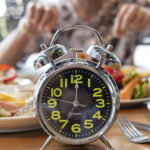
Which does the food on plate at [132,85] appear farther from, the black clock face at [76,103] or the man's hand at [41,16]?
the man's hand at [41,16]

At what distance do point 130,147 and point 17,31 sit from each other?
234cm

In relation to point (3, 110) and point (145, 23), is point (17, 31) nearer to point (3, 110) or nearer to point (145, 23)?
point (145, 23)

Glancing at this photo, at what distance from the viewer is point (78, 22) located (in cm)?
311

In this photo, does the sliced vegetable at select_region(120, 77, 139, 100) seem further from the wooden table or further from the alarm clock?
the alarm clock

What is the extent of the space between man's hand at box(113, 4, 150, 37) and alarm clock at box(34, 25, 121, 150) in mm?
1538

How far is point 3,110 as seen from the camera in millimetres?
942

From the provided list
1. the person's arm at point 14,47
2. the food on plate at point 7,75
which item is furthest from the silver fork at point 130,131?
the person's arm at point 14,47

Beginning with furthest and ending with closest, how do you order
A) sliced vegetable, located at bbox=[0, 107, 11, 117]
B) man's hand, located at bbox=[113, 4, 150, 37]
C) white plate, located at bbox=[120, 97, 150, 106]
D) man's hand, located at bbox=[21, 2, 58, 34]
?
man's hand, located at bbox=[21, 2, 58, 34], man's hand, located at bbox=[113, 4, 150, 37], white plate, located at bbox=[120, 97, 150, 106], sliced vegetable, located at bbox=[0, 107, 11, 117]

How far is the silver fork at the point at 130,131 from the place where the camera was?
2.66 ft

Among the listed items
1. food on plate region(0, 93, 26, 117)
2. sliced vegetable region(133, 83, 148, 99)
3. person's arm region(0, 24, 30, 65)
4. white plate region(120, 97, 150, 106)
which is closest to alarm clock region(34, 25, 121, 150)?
food on plate region(0, 93, 26, 117)

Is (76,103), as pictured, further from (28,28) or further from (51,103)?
(28,28)

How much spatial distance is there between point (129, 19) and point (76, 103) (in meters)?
1.70

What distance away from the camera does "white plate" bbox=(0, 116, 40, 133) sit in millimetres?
823

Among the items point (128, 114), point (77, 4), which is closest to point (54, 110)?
point (128, 114)
